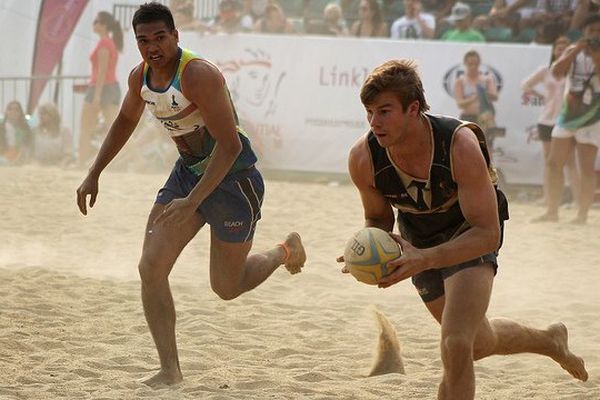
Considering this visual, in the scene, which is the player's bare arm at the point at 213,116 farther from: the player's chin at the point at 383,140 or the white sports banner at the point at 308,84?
the white sports banner at the point at 308,84

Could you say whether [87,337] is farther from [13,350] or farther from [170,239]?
[170,239]

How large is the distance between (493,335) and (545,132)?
8.18 metres

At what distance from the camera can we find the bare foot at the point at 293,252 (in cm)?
638

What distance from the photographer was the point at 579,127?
11609mm

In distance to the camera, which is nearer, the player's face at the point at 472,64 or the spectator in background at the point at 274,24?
the player's face at the point at 472,64

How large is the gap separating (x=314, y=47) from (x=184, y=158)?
894 centimetres

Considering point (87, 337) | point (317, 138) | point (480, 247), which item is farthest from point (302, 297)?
point (317, 138)

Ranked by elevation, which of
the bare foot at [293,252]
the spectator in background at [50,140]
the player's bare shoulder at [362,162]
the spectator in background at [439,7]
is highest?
the spectator in background at [439,7]

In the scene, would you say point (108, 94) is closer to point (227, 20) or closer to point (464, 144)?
point (227, 20)

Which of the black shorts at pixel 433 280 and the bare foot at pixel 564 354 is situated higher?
the black shorts at pixel 433 280

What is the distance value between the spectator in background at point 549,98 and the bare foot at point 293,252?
6.12 meters

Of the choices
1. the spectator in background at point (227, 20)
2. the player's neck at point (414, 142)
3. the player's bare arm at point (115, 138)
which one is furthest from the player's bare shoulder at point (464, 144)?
the spectator in background at point (227, 20)

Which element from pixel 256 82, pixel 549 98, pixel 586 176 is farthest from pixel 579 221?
pixel 256 82

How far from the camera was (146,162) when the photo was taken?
14.8 metres
